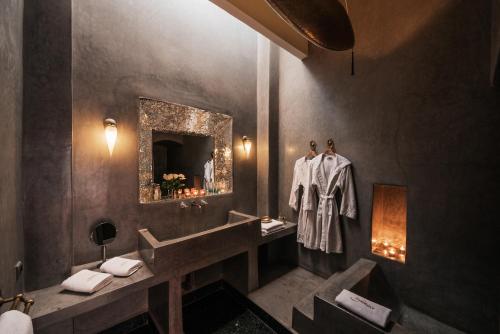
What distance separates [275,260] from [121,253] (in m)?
2.36

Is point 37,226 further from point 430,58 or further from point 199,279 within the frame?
point 430,58

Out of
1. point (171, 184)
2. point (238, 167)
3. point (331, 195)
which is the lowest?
point (331, 195)

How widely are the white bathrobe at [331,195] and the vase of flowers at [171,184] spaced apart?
5.90 ft

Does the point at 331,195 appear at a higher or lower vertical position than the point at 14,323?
higher

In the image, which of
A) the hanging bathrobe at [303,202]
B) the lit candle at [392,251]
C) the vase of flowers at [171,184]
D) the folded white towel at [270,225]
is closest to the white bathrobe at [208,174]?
the vase of flowers at [171,184]

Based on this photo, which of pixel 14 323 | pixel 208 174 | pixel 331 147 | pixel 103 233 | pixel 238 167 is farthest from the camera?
pixel 238 167

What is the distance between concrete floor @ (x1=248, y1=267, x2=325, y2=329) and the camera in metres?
2.20

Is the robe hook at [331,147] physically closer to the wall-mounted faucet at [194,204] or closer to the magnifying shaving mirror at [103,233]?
the wall-mounted faucet at [194,204]

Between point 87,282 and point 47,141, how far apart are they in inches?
45.8

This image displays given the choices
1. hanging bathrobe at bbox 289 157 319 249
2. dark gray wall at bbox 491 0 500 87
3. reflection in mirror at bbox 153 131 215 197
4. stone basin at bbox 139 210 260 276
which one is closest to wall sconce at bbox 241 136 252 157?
reflection in mirror at bbox 153 131 215 197

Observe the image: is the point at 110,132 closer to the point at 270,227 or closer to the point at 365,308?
the point at 270,227

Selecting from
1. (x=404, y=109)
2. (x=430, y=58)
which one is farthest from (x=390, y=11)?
(x=404, y=109)

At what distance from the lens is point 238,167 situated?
122 inches

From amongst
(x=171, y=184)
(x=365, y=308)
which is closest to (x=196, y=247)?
(x=171, y=184)
